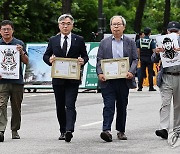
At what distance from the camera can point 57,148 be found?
1188 cm

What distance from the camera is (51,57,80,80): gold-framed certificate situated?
12836 mm

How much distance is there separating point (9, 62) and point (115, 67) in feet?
5.73

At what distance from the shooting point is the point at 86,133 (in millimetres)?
14070

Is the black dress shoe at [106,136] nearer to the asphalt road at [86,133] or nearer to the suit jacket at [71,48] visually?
the asphalt road at [86,133]

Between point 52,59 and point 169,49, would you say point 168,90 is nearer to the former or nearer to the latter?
point 169,49

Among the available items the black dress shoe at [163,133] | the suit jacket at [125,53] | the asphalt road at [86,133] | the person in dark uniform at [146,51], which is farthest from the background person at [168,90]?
the person in dark uniform at [146,51]

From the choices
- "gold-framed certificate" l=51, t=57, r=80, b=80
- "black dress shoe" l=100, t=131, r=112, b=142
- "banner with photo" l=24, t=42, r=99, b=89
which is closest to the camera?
"black dress shoe" l=100, t=131, r=112, b=142

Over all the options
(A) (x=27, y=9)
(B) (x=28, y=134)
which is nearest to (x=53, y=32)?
(A) (x=27, y=9)

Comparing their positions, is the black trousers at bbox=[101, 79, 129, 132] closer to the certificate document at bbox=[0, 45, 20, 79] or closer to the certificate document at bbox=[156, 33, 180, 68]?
the certificate document at bbox=[156, 33, 180, 68]

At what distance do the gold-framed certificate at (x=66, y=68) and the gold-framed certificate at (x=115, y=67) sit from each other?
1.37 feet

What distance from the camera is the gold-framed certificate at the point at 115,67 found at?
42.0ft

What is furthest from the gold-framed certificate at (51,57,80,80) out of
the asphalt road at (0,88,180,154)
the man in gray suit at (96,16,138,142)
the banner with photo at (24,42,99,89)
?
the banner with photo at (24,42,99,89)

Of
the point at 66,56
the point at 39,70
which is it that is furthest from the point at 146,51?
the point at 66,56

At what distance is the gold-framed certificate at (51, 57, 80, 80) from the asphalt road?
1.01 meters
